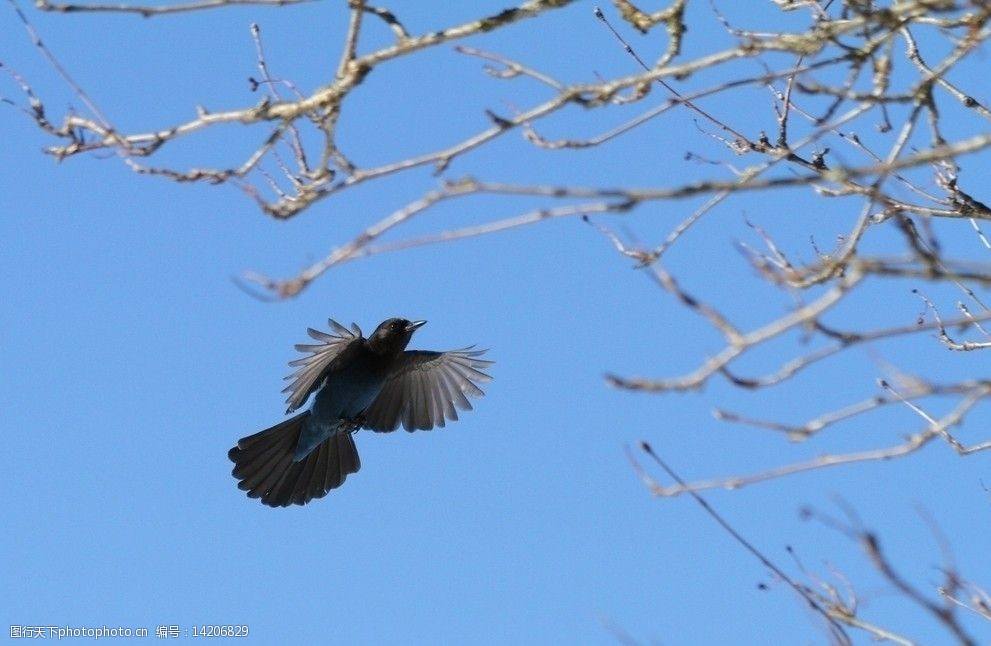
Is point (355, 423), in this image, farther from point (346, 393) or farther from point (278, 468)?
point (278, 468)

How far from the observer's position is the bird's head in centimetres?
1029

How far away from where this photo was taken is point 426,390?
431 inches

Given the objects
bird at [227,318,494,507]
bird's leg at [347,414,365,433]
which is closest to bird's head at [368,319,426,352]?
bird at [227,318,494,507]

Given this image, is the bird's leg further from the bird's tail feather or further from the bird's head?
the bird's head

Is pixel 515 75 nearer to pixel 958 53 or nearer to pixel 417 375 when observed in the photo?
pixel 958 53

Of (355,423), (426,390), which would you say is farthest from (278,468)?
(426,390)

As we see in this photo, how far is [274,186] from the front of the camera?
17.7ft

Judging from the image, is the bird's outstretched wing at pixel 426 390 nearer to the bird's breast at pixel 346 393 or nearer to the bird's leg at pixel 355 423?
the bird's leg at pixel 355 423

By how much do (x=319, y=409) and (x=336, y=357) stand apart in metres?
0.46

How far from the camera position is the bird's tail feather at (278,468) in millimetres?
10711

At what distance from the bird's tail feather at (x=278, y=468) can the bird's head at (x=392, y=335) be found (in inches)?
35.6

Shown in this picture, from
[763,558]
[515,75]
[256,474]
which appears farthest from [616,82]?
[256,474]

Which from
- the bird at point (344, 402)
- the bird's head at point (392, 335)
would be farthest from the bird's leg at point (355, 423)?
the bird's head at point (392, 335)

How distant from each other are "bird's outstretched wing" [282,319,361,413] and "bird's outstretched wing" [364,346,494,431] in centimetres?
63
